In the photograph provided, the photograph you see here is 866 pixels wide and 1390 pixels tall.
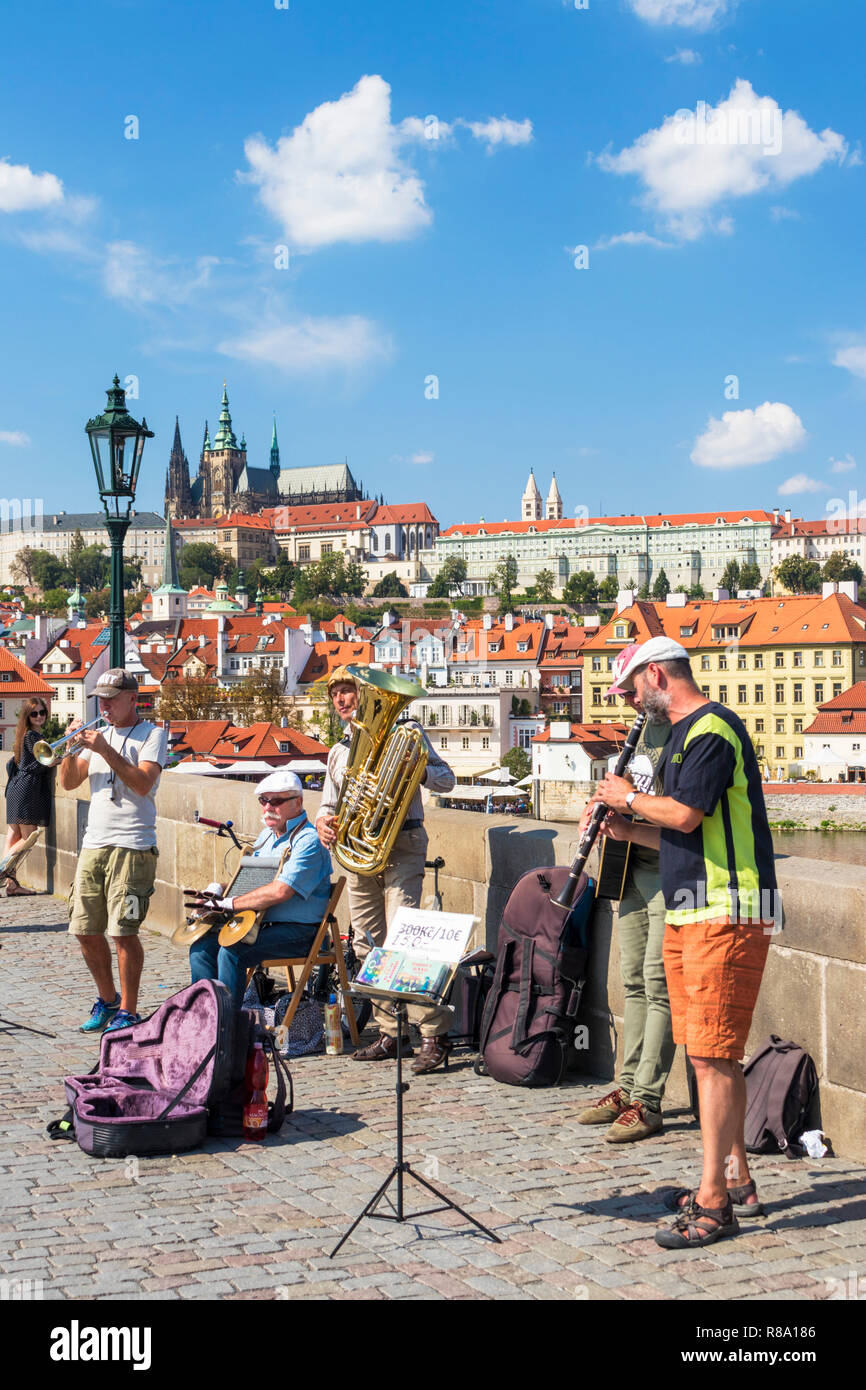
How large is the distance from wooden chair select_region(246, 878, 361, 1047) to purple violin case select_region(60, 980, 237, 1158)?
996mm

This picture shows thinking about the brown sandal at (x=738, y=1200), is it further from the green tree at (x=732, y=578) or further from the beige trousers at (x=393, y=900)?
the green tree at (x=732, y=578)

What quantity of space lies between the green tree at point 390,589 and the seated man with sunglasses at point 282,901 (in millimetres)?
172940

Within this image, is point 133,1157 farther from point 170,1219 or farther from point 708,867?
point 708,867

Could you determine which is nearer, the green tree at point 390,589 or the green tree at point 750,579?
the green tree at point 750,579

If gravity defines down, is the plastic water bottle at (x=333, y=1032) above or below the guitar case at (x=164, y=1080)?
below

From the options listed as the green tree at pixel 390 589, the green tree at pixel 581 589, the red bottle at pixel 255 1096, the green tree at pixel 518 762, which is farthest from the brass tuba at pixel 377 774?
the green tree at pixel 390 589

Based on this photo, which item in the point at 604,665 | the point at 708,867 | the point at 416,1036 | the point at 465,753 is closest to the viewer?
the point at 708,867

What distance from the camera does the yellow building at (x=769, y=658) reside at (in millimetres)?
83938

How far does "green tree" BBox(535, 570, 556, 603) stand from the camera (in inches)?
6752

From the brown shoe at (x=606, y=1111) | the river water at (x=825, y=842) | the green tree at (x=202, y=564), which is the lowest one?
the river water at (x=825, y=842)

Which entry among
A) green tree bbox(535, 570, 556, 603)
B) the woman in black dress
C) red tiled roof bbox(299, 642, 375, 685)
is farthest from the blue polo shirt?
green tree bbox(535, 570, 556, 603)
